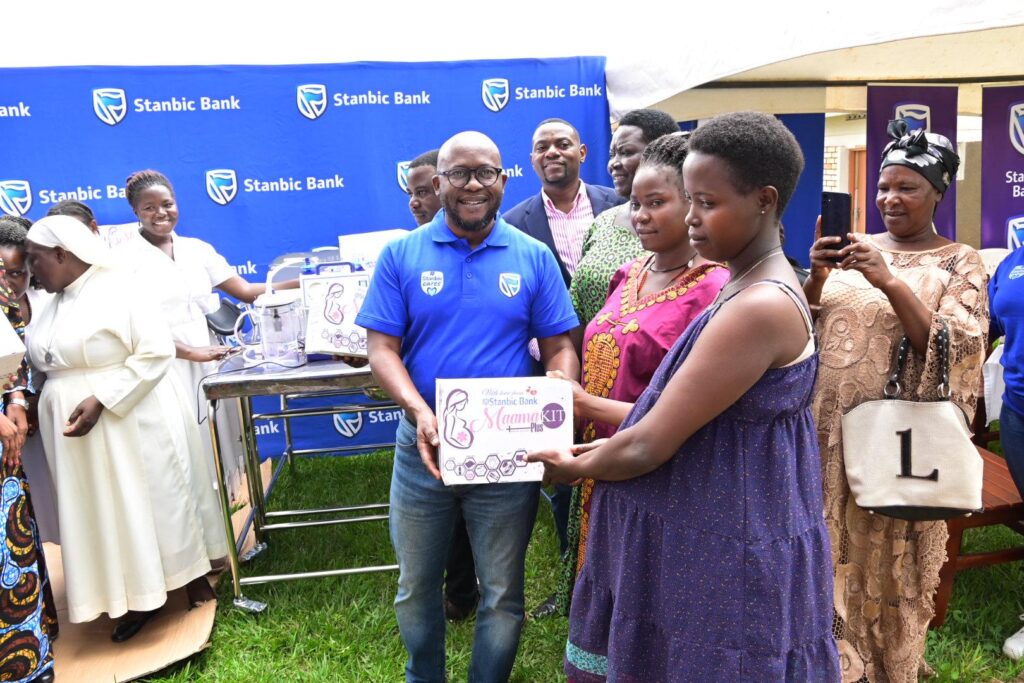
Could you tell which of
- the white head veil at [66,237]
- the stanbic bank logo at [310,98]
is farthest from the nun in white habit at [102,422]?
the stanbic bank logo at [310,98]

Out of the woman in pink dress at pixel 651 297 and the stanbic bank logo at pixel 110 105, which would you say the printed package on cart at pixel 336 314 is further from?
the stanbic bank logo at pixel 110 105

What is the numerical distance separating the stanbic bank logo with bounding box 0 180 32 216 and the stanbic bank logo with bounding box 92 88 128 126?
0.77 m

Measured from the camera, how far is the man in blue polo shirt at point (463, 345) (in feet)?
8.05

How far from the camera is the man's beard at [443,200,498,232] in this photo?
2449mm

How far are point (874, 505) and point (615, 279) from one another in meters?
1.13

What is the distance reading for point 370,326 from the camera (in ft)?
8.20

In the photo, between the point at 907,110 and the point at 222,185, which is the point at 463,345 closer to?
the point at 222,185

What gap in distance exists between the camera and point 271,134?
603 centimetres

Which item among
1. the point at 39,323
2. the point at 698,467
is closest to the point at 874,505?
the point at 698,467

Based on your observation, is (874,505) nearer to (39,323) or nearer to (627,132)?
(627,132)

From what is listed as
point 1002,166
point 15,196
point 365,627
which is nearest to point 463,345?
point 365,627

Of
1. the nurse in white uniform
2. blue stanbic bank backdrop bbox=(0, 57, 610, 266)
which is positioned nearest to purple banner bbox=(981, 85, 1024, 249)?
blue stanbic bank backdrop bbox=(0, 57, 610, 266)

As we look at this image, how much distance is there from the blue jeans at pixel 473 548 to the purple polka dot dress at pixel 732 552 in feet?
2.58

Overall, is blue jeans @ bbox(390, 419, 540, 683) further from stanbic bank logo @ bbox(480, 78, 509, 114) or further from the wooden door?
the wooden door
